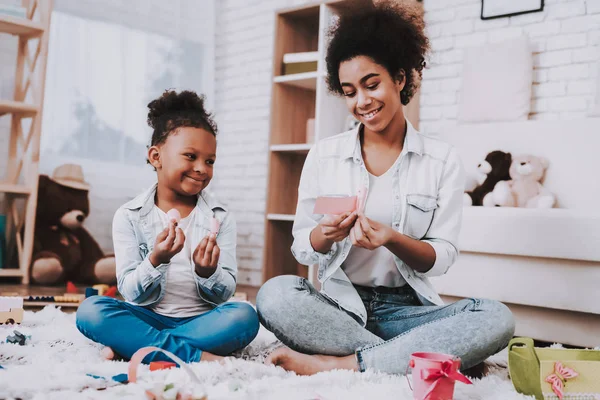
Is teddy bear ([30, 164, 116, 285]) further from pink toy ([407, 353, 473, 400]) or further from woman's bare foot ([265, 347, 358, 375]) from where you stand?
pink toy ([407, 353, 473, 400])

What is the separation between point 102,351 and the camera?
1438 millimetres

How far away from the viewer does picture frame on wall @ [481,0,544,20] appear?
279cm

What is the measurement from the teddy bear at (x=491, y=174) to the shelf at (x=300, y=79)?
41.5 inches

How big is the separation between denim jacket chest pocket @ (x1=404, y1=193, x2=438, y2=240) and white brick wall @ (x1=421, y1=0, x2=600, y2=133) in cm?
118

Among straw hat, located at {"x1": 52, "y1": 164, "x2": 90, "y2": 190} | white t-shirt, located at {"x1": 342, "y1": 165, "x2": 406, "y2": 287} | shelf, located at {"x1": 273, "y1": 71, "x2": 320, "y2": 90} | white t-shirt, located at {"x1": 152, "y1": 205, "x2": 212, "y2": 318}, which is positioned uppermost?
shelf, located at {"x1": 273, "y1": 71, "x2": 320, "y2": 90}

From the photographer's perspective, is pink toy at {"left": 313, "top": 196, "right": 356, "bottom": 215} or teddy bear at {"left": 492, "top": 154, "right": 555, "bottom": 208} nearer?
pink toy at {"left": 313, "top": 196, "right": 356, "bottom": 215}

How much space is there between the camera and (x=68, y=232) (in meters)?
3.32

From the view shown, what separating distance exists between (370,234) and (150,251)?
0.60m

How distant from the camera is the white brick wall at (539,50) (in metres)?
2.66

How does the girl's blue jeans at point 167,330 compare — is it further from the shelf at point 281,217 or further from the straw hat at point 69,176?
the straw hat at point 69,176

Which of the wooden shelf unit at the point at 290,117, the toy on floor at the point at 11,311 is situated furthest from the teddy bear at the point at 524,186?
the toy on floor at the point at 11,311

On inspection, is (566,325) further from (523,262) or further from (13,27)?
(13,27)

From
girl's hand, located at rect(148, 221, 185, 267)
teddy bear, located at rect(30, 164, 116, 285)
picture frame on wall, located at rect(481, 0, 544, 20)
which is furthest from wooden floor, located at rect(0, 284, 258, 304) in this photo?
picture frame on wall, located at rect(481, 0, 544, 20)

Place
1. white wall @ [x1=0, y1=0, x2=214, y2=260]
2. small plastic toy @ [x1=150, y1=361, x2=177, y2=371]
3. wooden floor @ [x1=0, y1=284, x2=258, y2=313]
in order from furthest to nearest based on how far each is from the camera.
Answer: white wall @ [x1=0, y1=0, x2=214, y2=260]
wooden floor @ [x1=0, y1=284, x2=258, y2=313]
small plastic toy @ [x1=150, y1=361, x2=177, y2=371]
